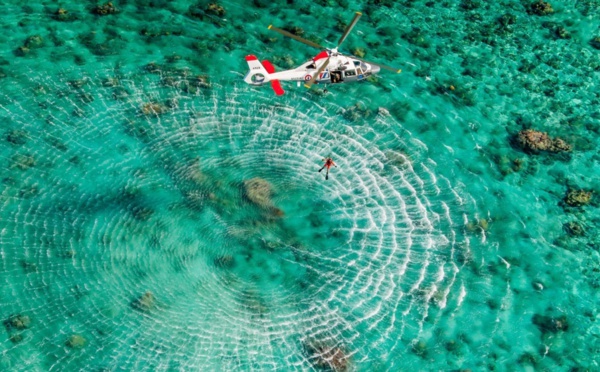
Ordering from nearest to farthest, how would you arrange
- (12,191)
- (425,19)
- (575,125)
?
(12,191), (575,125), (425,19)

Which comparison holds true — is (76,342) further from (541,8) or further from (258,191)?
(541,8)

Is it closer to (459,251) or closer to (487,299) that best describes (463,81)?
(459,251)

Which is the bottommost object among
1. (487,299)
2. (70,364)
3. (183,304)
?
(70,364)

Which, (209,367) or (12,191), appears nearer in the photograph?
(209,367)

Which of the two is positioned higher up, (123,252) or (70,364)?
(123,252)

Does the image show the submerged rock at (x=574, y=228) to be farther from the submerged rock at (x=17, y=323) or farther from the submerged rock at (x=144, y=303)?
the submerged rock at (x=17, y=323)

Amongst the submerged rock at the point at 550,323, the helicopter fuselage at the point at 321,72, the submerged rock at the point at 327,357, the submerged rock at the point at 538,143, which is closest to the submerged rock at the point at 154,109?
the helicopter fuselage at the point at 321,72

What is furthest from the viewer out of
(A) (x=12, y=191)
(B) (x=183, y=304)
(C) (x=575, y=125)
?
(C) (x=575, y=125)

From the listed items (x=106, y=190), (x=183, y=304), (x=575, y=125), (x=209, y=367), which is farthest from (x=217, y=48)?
(x=575, y=125)
